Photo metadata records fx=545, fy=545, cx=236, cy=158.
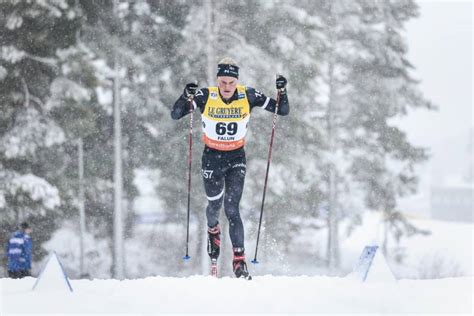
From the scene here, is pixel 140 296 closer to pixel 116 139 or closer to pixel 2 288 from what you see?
pixel 2 288

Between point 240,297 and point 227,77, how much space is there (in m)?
2.68

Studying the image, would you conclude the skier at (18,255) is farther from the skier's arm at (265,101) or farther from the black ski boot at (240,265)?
the skier's arm at (265,101)

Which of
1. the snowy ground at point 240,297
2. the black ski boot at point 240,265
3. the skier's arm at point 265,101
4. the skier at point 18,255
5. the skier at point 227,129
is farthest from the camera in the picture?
the skier at point 18,255

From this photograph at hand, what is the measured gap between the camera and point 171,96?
19.6 meters

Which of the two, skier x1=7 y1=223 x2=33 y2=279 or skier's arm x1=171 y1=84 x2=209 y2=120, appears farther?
skier x1=7 y1=223 x2=33 y2=279

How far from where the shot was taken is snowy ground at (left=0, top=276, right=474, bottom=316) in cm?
476

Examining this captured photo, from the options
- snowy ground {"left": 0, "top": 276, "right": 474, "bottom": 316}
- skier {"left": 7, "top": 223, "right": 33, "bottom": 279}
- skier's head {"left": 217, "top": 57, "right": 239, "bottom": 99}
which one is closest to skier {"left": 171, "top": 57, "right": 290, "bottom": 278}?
skier's head {"left": 217, "top": 57, "right": 239, "bottom": 99}

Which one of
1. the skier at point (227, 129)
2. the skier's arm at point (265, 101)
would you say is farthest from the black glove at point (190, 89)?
the skier's arm at point (265, 101)

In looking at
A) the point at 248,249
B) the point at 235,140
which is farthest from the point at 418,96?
the point at 235,140

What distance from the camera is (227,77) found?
6547 millimetres

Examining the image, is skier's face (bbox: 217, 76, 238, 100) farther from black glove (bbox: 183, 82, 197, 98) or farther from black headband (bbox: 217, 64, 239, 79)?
black glove (bbox: 183, 82, 197, 98)

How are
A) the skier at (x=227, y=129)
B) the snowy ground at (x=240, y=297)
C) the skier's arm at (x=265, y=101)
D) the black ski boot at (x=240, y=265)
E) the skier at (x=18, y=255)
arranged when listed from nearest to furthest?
1. the snowy ground at (x=240, y=297)
2. the black ski boot at (x=240, y=265)
3. the skier at (x=227, y=129)
4. the skier's arm at (x=265, y=101)
5. the skier at (x=18, y=255)

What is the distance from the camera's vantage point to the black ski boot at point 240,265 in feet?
21.4

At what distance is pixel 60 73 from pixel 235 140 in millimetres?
11392
